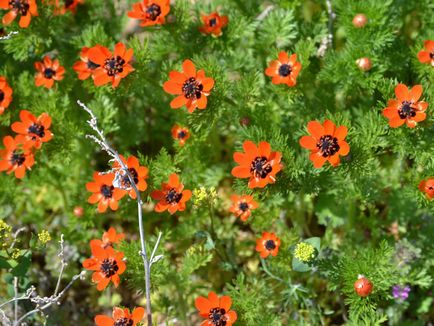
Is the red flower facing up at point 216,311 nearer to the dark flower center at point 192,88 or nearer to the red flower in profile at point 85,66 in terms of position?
the dark flower center at point 192,88

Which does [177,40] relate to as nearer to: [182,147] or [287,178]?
[182,147]

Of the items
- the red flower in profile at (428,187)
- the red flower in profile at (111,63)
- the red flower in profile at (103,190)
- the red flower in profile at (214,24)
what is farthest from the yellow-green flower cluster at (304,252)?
the red flower in profile at (214,24)

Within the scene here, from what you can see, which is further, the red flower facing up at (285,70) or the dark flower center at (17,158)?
the dark flower center at (17,158)

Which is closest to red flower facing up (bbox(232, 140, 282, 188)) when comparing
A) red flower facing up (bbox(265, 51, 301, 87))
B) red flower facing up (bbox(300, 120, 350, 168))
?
red flower facing up (bbox(300, 120, 350, 168))

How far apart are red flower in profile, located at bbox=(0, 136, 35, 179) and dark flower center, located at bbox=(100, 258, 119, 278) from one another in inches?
30.5

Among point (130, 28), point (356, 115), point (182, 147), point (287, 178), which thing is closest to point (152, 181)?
point (182, 147)

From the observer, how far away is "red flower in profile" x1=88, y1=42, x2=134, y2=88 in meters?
3.00

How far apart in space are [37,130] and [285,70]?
135 centimetres

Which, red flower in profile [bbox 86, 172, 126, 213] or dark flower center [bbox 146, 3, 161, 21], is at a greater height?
dark flower center [bbox 146, 3, 161, 21]

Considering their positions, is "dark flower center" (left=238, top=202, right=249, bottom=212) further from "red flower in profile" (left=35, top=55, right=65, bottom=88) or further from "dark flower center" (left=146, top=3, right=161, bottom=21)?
"red flower in profile" (left=35, top=55, right=65, bottom=88)

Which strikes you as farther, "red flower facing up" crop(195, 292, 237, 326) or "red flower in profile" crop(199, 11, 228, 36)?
"red flower in profile" crop(199, 11, 228, 36)

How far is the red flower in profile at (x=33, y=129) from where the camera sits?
10.4ft

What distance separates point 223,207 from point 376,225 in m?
0.96

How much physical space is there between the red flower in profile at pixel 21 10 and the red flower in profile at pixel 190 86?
90cm
